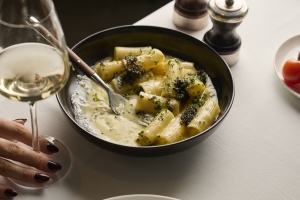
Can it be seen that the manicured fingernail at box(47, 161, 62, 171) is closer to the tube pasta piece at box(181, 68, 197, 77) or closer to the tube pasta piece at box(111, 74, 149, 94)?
the tube pasta piece at box(111, 74, 149, 94)

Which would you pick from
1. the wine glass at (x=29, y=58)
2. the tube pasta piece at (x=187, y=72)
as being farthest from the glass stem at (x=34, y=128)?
the tube pasta piece at (x=187, y=72)

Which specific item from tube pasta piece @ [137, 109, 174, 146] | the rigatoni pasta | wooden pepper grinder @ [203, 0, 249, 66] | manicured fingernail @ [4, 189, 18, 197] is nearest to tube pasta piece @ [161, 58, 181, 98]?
the rigatoni pasta

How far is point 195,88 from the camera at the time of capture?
1.29m

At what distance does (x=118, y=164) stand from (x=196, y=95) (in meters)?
0.32

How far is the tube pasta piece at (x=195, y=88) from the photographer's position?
1293 millimetres

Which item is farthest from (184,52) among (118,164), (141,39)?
(118,164)

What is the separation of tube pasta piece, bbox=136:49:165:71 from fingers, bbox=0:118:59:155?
400mm

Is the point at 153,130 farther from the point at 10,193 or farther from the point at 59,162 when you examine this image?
the point at 10,193

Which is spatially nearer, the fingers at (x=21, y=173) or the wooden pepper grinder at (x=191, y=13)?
the fingers at (x=21, y=173)

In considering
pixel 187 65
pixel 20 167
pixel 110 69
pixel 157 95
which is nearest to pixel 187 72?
pixel 187 65

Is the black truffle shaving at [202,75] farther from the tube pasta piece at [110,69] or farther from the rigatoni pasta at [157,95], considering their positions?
the tube pasta piece at [110,69]

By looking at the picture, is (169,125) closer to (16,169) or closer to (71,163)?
(71,163)

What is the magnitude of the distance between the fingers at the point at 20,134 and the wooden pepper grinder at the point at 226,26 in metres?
0.70

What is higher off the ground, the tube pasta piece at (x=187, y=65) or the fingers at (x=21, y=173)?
the fingers at (x=21, y=173)
